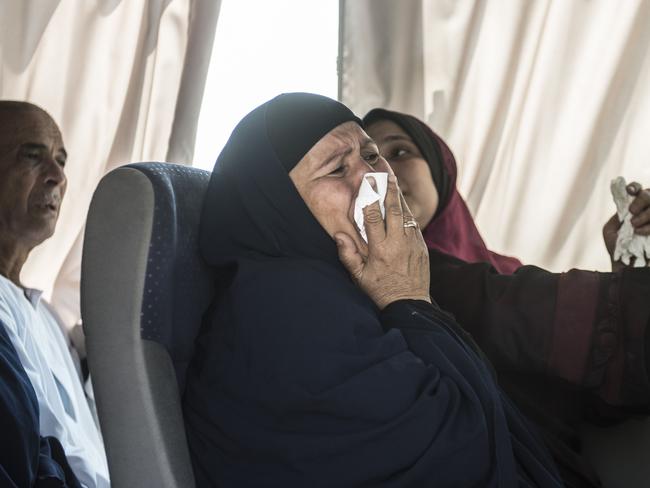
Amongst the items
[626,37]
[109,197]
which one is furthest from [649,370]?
[626,37]

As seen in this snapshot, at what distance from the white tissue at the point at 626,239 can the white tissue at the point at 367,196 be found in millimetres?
668

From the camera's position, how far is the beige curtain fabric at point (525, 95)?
2.52 metres

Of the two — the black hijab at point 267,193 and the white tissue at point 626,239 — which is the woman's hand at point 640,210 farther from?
the black hijab at point 267,193

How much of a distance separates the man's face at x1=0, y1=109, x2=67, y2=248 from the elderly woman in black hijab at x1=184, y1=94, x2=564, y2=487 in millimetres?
1024

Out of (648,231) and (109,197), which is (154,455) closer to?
(109,197)

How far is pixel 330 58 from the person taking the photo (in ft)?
8.61

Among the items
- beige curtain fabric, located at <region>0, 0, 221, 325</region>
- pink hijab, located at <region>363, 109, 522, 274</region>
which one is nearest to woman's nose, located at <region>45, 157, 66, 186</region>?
beige curtain fabric, located at <region>0, 0, 221, 325</region>

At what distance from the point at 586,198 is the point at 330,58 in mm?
972

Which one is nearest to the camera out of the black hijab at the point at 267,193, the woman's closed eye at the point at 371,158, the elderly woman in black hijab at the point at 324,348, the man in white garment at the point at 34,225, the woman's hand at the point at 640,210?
the elderly woman in black hijab at the point at 324,348

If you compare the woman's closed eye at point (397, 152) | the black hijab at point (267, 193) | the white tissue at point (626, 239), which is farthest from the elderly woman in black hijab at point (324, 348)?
the woman's closed eye at point (397, 152)

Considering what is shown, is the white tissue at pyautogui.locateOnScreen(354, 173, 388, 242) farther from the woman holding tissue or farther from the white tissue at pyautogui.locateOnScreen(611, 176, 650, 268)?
the white tissue at pyautogui.locateOnScreen(611, 176, 650, 268)

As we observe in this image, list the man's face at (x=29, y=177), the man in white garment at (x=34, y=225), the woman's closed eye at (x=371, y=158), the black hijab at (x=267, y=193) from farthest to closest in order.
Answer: the man's face at (x=29, y=177) → the man in white garment at (x=34, y=225) → the woman's closed eye at (x=371, y=158) → the black hijab at (x=267, y=193)

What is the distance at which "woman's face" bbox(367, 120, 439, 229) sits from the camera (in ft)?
6.88

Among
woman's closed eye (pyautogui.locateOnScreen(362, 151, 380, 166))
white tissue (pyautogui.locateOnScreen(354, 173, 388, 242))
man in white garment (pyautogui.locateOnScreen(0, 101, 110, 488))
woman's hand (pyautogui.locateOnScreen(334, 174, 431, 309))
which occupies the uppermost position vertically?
woman's closed eye (pyautogui.locateOnScreen(362, 151, 380, 166))
